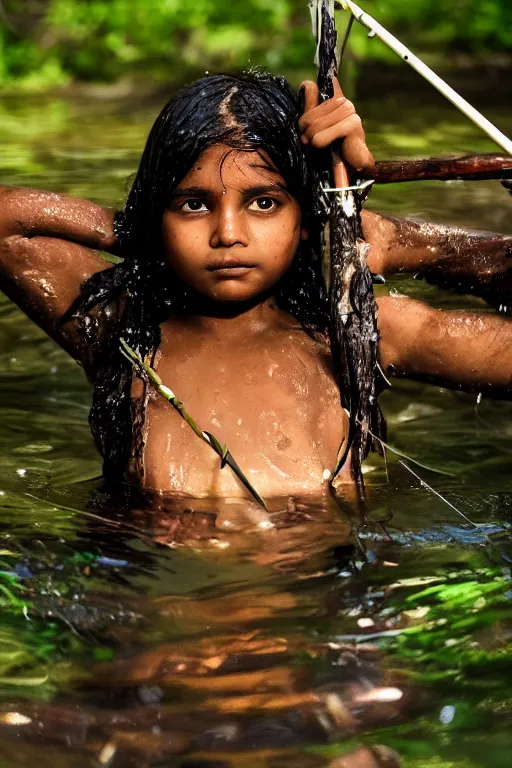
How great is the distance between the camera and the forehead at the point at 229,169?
11.4 ft

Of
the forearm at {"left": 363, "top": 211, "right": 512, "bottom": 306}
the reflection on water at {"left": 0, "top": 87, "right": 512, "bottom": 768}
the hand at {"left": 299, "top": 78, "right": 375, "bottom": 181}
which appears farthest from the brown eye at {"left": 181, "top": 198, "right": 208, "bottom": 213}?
the reflection on water at {"left": 0, "top": 87, "right": 512, "bottom": 768}

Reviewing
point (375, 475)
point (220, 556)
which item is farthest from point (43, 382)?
point (220, 556)

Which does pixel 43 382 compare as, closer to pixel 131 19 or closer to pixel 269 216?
pixel 269 216

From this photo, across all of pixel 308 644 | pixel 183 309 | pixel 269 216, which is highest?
pixel 269 216

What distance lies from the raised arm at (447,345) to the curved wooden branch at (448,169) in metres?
0.42

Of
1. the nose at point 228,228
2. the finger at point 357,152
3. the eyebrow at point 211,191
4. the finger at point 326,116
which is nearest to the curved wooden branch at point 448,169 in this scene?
the finger at point 357,152

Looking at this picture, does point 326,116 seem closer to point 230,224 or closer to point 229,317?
point 230,224

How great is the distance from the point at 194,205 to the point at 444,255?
90 cm

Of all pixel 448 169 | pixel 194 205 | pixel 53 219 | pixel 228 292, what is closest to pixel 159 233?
pixel 194 205

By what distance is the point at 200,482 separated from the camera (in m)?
3.80

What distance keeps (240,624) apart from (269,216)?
3.66ft

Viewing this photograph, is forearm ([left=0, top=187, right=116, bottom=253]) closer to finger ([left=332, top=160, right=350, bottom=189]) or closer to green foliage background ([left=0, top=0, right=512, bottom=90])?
finger ([left=332, top=160, right=350, bottom=189])

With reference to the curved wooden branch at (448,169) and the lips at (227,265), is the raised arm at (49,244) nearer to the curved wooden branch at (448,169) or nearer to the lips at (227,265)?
the lips at (227,265)

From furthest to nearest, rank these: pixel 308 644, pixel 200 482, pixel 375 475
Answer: pixel 375 475
pixel 200 482
pixel 308 644
